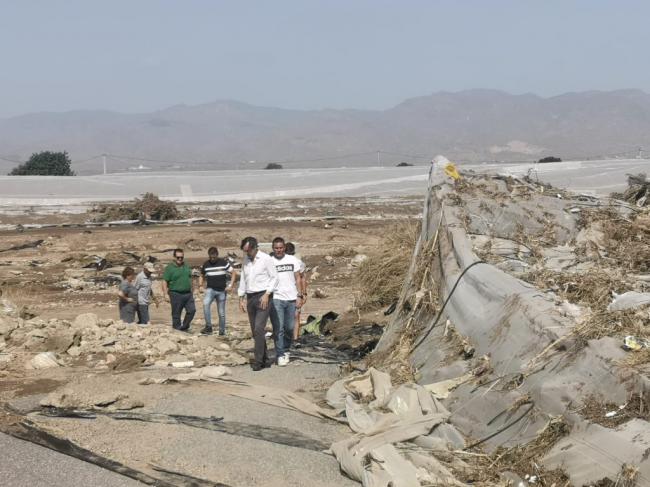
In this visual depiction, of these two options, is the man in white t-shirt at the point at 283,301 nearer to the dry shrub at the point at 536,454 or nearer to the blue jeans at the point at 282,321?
the blue jeans at the point at 282,321

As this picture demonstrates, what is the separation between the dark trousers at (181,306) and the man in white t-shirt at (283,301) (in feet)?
10.2

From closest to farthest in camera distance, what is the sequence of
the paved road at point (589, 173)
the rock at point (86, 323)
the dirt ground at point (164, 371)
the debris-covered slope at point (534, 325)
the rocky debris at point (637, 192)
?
the debris-covered slope at point (534, 325)
the dirt ground at point (164, 371)
the rock at point (86, 323)
the rocky debris at point (637, 192)
the paved road at point (589, 173)

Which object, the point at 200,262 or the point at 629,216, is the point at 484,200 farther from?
the point at 200,262

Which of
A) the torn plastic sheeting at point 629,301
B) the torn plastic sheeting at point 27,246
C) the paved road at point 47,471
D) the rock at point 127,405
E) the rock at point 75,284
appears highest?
the torn plastic sheeting at point 629,301

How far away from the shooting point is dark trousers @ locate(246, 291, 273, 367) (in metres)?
11.3

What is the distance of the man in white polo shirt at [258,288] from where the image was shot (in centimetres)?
1134

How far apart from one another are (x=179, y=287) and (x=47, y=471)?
24.6 ft

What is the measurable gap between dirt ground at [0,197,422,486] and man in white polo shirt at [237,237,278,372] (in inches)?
12.9

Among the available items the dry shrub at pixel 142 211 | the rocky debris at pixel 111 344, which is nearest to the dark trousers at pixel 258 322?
the rocky debris at pixel 111 344

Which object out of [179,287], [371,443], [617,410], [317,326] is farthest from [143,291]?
[617,410]

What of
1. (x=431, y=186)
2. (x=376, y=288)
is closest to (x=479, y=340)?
(x=431, y=186)

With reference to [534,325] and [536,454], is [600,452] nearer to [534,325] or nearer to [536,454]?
[536,454]

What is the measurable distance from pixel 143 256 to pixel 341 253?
18.2ft

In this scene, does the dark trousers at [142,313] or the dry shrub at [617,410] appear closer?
the dry shrub at [617,410]
